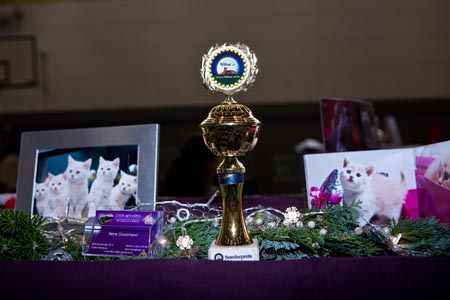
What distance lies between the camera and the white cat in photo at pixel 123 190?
86 cm

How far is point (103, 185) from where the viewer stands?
89 cm

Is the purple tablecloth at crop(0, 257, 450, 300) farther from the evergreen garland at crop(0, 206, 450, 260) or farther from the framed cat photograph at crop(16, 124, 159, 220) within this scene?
the framed cat photograph at crop(16, 124, 159, 220)

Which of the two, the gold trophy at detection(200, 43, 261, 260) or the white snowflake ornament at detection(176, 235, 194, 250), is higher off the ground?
the gold trophy at detection(200, 43, 261, 260)

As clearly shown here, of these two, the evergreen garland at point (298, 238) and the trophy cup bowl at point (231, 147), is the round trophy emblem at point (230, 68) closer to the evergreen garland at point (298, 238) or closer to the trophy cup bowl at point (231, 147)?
the trophy cup bowl at point (231, 147)

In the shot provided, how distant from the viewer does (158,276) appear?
594mm

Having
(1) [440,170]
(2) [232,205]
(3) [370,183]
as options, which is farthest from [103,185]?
(1) [440,170]

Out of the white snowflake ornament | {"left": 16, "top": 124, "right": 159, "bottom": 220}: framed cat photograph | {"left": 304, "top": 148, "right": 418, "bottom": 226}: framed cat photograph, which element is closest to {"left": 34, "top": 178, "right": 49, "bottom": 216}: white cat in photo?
{"left": 16, "top": 124, "right": 159, "bottom": 220}: framed cat photograph

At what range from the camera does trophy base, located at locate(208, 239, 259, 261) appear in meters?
0.64

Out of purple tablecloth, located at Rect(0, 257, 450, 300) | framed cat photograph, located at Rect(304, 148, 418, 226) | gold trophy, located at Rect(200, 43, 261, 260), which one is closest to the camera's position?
purple tablecloth, located at Rect(0, 257, 450, 300)

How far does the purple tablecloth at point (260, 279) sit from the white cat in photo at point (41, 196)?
1.09ft

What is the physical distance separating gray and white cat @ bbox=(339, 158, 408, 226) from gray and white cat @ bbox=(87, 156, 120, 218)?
1.47 ft

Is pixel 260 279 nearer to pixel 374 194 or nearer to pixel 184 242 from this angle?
pixel 184 242

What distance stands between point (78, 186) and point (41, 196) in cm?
9
